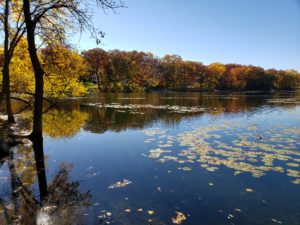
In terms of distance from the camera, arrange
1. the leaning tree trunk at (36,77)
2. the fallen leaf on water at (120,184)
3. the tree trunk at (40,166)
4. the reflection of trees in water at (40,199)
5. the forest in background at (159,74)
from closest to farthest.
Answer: the reflection of trees in water at (40,199)
the tree trunk at (40,166)
the fallen leaf on water at (120,184)
the leaning tree trunk at (36,77)
the forest in background at (159,74)

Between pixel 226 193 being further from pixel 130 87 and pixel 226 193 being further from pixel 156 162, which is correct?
pixel 130 87

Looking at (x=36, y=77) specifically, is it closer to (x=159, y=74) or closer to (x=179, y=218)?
(x=179, y=218)

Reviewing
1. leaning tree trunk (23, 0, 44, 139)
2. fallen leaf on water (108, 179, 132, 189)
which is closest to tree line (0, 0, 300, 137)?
leaning tree trunk (23, 0, 44, 139)

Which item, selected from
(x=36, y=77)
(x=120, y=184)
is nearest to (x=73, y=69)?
(x=36, y=77)

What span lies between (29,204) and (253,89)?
153208 millimetres

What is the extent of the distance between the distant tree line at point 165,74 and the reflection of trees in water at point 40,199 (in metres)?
92.1

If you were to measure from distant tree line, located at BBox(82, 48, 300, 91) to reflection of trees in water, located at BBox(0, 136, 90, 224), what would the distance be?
3626 inches

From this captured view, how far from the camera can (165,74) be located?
11956 centimetres

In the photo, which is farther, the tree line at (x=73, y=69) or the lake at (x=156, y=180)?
the tree line at (x=73, y=69)

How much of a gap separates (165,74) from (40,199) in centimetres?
11286

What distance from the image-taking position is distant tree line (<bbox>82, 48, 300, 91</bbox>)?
10394 cm

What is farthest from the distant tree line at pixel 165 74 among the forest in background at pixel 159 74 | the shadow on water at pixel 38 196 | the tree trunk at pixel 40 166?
the shadow on water at pixel 38 196

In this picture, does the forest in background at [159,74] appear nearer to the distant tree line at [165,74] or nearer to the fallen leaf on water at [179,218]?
the distant tree line at [165,74]

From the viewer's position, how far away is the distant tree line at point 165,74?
341 feet
